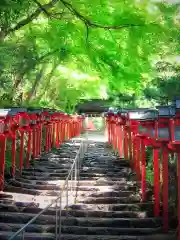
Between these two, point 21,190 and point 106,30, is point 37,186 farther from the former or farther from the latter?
point 106,30

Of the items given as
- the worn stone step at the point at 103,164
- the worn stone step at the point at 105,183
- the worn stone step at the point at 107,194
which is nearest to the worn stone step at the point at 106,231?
the worn stone step at the point at 107,194

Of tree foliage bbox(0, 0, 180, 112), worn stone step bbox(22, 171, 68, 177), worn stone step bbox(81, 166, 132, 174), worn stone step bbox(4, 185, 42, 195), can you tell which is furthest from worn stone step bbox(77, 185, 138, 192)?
tree foliage bbox(0, 0, 180, 112)

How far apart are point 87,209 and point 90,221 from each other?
3.08 ft

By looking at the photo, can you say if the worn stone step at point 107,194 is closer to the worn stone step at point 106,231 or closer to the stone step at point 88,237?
the worn stone step at point 106,231

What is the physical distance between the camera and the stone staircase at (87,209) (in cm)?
916

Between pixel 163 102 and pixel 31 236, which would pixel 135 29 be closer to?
pixel 31 236

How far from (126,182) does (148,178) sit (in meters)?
0.81

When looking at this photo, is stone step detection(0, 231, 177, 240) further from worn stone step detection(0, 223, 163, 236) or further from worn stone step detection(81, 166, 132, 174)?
worn stone step detection(81, 166, 132, 174)

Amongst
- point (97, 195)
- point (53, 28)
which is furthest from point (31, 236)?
point (53, 28)

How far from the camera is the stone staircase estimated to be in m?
9.16

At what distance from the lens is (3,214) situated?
33.4 ft

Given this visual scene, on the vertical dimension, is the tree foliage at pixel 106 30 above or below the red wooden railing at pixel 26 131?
above

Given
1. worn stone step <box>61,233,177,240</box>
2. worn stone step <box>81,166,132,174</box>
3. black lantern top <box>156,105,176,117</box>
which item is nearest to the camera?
black lantern top <box>156,105,176,117</box>

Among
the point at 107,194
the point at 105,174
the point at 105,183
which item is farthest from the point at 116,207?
the point at 105,174
